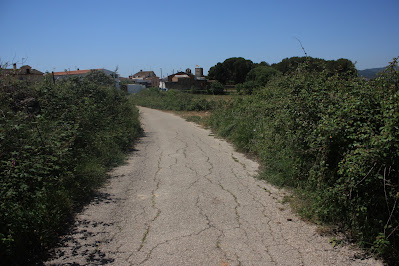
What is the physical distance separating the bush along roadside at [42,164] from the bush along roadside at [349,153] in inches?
143

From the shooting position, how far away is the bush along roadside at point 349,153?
11.2 feet

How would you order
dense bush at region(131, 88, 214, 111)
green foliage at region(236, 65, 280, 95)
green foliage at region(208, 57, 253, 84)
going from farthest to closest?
green foliage at region(208, 57, 253, 84), dense bush at region(131, 88, 214, 111), green foliage at region(236, 65, 280, 95)

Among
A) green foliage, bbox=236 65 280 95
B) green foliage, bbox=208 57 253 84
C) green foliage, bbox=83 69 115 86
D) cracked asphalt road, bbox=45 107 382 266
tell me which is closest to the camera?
cracked asphalt road, bbox=45 107 382 266

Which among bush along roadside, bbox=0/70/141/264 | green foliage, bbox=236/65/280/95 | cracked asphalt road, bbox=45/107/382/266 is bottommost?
cracked asphalt road, bbox=45/107/382/266

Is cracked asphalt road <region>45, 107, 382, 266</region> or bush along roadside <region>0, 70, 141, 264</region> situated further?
cracked asphalt road <region>45, 107, 382, 266</region>

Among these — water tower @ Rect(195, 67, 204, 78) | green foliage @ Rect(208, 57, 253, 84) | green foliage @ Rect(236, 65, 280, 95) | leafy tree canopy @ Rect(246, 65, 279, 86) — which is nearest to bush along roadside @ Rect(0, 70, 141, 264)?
green foliage @ Rect(236, 65, 280, 95)

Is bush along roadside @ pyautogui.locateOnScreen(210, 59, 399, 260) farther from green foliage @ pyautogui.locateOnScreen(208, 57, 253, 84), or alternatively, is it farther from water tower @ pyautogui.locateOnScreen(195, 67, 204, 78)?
water tower @ pyautogui.locateOnScreen(195, 67, 204, 78)

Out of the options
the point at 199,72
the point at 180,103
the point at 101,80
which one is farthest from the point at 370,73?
the point at 199,72

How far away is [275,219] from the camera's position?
472 cm

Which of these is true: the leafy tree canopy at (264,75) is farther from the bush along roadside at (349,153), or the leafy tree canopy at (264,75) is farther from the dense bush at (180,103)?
the bush along roadside at (349,153)

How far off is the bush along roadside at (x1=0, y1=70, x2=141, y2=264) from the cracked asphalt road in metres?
0.32

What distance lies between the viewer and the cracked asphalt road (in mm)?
3660

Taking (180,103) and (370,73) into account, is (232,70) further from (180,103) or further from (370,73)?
(370,73)

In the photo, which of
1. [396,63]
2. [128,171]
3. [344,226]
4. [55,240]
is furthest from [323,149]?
[128,171]
